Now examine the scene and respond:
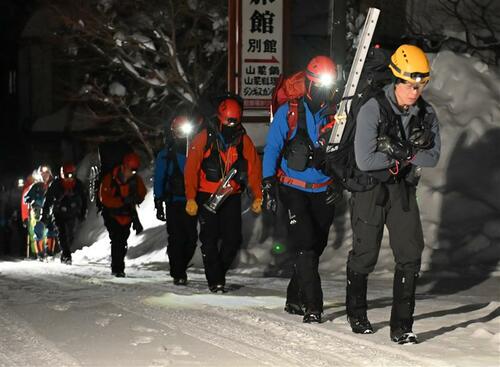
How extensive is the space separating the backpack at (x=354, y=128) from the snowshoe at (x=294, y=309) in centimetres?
147

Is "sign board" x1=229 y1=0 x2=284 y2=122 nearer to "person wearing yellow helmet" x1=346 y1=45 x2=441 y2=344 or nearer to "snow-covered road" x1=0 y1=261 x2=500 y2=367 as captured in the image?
"snow-covered road" x1=0 y1=261 x2=500 y2=367

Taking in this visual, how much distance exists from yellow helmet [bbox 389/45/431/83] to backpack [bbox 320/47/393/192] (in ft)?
0.71

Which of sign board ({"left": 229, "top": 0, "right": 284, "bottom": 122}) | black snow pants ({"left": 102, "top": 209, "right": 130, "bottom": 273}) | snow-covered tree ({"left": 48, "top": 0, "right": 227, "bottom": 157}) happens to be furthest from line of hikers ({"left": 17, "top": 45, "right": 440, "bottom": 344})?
snow-covered tree ({"left": 48, "top": 0, "right": 227, "bottom": 157})

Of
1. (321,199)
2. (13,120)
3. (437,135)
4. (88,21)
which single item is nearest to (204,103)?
(88,21)

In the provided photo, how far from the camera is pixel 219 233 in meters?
10.4

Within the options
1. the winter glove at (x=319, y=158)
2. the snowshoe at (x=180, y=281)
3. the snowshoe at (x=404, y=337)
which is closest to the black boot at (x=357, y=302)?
the snowshoe at (x=404, y=337)

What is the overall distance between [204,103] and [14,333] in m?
12.6

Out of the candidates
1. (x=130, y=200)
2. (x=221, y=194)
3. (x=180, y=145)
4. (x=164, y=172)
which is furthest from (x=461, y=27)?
(x=221, y=194)

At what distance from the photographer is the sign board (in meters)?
14.0

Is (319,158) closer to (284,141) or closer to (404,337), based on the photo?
(284,141)

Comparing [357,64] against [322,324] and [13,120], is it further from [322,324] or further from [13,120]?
[13,120]

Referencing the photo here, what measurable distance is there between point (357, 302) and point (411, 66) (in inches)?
66.5

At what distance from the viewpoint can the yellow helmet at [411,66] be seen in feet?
21.8

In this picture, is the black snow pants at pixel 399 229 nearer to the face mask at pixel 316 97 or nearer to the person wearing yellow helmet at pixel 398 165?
the person wearing yellow helmet at pixel 398 165
